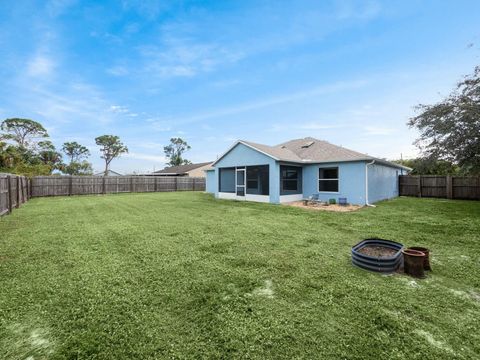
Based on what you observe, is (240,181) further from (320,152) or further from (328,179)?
(328,179)

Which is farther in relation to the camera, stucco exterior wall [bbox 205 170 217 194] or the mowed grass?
stucco exterior wall [bbox 205 170 217 194]

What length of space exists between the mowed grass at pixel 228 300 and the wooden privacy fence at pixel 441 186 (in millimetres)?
11113

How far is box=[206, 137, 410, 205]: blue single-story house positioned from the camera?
11211 millimetres

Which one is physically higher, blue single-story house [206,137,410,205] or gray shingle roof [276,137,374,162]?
gray shingle roof [276,137,374,162]

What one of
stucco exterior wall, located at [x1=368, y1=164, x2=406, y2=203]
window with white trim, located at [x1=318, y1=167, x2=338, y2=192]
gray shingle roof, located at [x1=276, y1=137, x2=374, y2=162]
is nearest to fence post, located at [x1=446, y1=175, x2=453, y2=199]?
stucco exterior wall, located at [x1=368, y1=164, x2=406, y2=203]

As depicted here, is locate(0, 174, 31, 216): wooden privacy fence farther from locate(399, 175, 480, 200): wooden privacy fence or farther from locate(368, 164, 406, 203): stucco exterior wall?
locate(399, 175, 480, 200): wooden privacy fence

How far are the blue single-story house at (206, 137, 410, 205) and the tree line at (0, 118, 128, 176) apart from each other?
16023 mm

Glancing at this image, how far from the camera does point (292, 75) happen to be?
12695 mm

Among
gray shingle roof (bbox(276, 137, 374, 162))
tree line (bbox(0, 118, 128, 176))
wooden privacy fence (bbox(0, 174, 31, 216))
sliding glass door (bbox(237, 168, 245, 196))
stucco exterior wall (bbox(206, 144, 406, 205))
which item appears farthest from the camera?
tree line (bbox(0, 118, 128, 176))

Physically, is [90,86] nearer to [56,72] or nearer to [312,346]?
[56,72]

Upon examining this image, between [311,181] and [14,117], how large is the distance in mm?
33699

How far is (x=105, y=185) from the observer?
64.5 ft

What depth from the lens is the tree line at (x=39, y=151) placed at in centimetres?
1723

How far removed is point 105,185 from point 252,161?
47.0 feet
